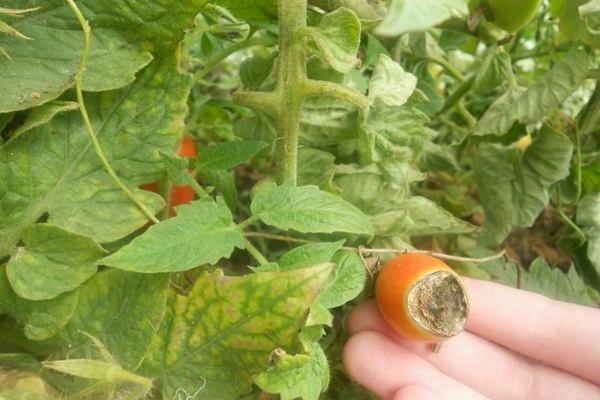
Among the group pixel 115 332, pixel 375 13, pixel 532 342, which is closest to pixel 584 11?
pixel 375 13

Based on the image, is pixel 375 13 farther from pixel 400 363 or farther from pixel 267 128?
pixel 400 363

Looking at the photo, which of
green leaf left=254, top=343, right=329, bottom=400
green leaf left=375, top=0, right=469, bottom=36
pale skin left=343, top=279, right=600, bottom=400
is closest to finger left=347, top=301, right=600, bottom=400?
pale skin left=343, top=279, right=600, bottom=400

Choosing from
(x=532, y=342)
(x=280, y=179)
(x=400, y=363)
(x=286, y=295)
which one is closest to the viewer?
(x=286, y=295)

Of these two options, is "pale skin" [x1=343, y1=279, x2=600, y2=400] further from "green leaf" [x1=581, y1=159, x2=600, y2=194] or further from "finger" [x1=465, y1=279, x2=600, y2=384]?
"green leaf" [x1=581, y1=159, x2=600, y2=194]

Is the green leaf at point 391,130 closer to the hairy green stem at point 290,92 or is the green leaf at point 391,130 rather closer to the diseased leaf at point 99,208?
the hairy green stem at point 290,92

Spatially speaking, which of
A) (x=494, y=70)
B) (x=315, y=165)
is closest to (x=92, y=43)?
(x=315, y=165)

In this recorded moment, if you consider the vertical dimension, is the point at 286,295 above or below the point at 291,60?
below
